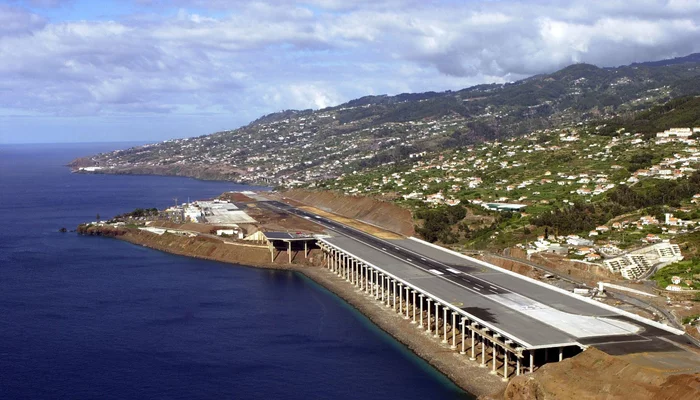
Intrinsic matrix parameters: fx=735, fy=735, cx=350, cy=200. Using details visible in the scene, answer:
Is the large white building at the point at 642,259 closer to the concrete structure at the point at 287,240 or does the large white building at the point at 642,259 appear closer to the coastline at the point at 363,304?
the coastline at the point at 363,304

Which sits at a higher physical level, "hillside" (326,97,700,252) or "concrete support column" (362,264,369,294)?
"hillside" (326,97,700,252)

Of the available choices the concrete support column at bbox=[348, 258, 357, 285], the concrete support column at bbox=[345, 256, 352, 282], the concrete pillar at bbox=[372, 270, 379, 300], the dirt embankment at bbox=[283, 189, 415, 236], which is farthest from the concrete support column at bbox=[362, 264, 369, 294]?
the dirt embankment at bbox=[283, 189, 415, 236]

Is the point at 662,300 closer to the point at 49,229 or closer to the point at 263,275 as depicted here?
the point at 263,275

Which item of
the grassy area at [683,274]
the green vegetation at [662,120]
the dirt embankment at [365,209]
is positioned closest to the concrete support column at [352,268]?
the dirt embankment at [365,209]

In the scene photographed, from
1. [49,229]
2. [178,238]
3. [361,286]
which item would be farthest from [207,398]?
[49,229]

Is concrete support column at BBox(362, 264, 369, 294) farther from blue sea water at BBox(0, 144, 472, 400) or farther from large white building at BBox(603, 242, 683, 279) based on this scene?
large white building at BBox(603, 242, 683, 279)

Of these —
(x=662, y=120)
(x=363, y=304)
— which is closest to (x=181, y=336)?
(x=363, y=304)
